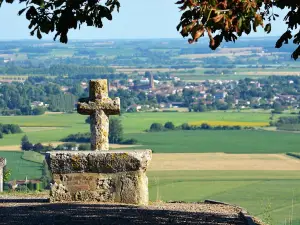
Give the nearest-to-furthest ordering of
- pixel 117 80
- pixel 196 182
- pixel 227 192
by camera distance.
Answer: pixel 227 192, pixel 196 182, pixel 117 80

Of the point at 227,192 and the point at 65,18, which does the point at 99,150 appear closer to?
the point at 65,18

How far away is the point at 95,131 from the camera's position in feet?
47.0

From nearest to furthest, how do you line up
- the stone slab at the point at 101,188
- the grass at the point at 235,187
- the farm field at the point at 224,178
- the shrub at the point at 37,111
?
the stone slab at the point at 101,188 → the grass at the point at 235,187 → the farm field at the point at 224,178 → the shrub at the point at 37,111

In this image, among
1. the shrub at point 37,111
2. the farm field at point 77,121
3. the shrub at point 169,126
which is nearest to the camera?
the farm field at point 77,121

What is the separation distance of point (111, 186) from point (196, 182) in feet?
82.3

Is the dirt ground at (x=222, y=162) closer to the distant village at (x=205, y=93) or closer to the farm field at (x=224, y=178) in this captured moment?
the farm field at (x=224, y=178)

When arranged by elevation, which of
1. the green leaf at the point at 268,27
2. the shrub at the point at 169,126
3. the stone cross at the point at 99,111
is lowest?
the shrub at the point at 169,126

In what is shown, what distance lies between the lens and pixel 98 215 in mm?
12141

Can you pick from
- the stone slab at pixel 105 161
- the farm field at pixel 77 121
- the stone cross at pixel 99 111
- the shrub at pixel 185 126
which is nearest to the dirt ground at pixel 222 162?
the farm field at pixel 77 121

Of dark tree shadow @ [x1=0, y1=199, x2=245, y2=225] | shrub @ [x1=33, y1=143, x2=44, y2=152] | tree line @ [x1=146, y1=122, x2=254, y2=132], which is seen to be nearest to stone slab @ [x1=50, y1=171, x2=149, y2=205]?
dark tree shadow @ [x1=0, y1=199, x2=245, y2=225]

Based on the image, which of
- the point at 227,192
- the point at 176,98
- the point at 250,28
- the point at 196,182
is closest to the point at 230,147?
the point at 196,182

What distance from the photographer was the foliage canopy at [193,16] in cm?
917

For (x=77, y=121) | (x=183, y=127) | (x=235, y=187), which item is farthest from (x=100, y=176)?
(x=77, y=121)

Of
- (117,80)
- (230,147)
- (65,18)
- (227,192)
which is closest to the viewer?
(65,18)
